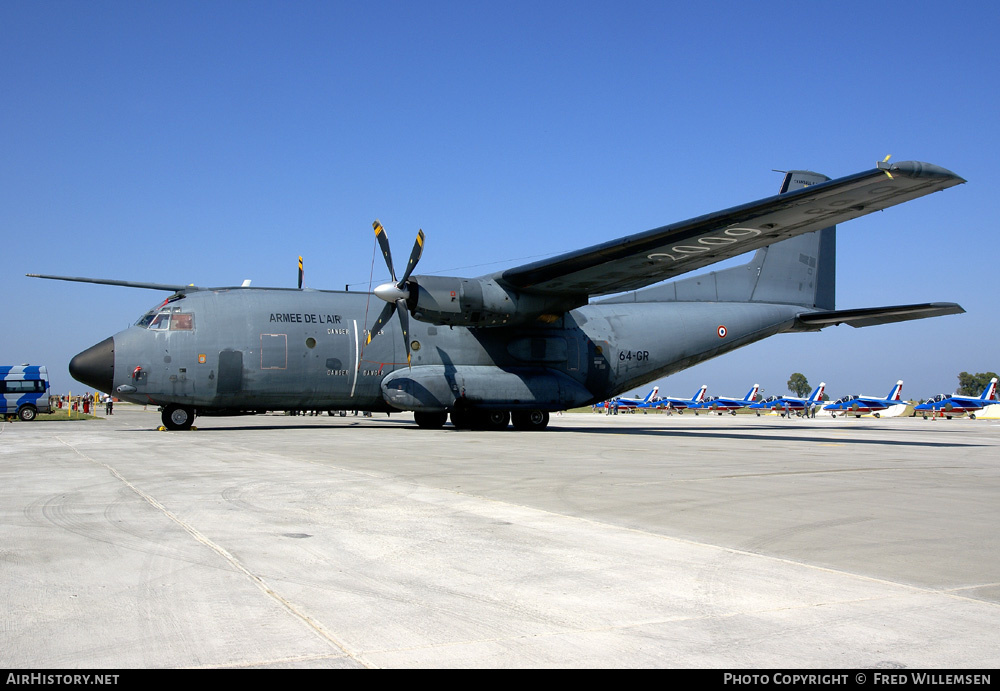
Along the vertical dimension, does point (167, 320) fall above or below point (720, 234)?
below

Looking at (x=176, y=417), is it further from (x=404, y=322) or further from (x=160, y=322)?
(x=404, y=322)

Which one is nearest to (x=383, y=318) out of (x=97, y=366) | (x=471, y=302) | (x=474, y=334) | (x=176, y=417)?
(x=471, y=302)

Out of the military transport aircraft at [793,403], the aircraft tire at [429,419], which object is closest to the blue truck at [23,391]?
the aircraft tire at [429,419]

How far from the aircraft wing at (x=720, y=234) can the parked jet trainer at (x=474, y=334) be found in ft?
0.23

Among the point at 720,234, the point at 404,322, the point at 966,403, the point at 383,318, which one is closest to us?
the point at 720,234

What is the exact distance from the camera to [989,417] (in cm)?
6219

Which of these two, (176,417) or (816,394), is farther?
(816,394)

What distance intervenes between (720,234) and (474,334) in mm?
8212

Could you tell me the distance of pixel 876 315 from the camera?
22.7m

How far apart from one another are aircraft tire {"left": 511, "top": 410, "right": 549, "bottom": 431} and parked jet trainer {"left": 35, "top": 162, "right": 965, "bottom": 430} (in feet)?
0.15

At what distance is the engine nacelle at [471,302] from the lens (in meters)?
20.6

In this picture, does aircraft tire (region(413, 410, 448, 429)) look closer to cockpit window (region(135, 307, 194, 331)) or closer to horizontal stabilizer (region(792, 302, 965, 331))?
cockpit window (region(135, 307, 194, 331))

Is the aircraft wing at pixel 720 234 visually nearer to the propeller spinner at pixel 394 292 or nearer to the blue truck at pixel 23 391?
the propeller spinner at pixel 394 292

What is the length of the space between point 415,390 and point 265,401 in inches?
168
